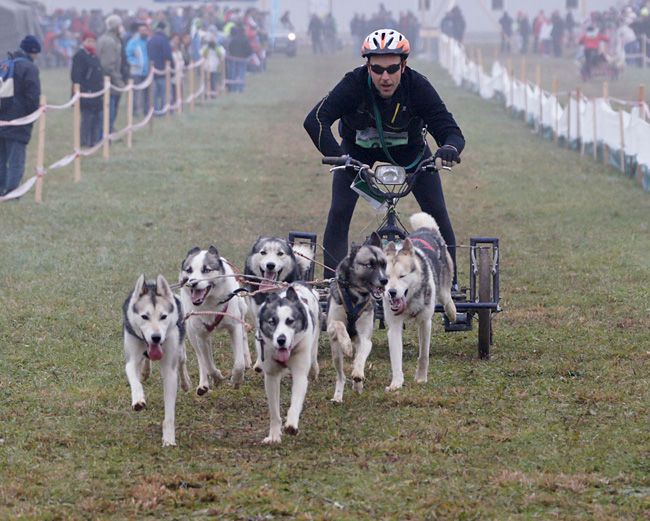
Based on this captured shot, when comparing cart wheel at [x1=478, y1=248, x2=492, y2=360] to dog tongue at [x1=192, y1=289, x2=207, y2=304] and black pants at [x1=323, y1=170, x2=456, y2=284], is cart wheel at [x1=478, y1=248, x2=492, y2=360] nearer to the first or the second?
black pants at [x1=323, y1=170, x2=456, y2=284]

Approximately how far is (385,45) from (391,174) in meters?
0.77

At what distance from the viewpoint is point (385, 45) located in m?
7.52

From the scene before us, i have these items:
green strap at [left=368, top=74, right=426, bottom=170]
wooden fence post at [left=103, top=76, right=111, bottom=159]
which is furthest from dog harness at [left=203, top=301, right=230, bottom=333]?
wooden fence post at [left=103, top=76, right=111, bottom=159]

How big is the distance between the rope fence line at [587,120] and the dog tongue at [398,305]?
37.4ft

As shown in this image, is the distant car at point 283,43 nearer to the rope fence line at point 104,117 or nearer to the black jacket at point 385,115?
the rope fence line at point 104,117

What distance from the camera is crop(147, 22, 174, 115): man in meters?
28.5

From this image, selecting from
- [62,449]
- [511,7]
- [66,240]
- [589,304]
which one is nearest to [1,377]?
[62,449]

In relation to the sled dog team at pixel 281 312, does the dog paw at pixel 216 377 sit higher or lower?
lower

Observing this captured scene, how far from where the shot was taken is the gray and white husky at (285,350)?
6.20 meters

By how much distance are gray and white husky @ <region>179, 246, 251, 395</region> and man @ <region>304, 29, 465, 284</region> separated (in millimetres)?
883

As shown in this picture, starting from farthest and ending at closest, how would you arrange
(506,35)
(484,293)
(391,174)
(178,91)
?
1. (506,35)
2. (178,91)
3. (484,293)
4. (391,174)

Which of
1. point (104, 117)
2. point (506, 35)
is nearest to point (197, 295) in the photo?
point (104, 117)

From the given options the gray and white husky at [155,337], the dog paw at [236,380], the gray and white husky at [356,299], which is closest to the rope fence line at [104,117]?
the dog paw at [236,380]

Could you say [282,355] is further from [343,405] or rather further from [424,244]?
[424,244]
